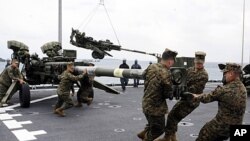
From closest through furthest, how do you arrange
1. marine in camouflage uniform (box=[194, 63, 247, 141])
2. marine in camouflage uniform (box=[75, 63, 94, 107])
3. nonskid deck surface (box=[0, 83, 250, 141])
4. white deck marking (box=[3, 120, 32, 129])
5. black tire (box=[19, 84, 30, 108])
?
marine in camouflage uniform (box=[194, 63, 247, 141]), nonskid deck surface (box=[0, 83, 250, 141]), white deck marking (box=[3, 120, 32, 129]), black tire (box=[19, 84, 30, 108]), marine in camouflage uniform (box=[75, 63, 94, 107])

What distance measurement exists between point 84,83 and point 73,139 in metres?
4.49

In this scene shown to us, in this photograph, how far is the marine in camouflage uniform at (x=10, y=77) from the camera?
34.7 feet

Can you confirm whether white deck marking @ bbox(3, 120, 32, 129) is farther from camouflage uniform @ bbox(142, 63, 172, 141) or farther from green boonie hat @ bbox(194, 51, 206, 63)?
green boonie hat @ bbox(194, 51, 206, 63)

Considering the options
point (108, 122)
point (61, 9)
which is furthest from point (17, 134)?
point (61, 9)

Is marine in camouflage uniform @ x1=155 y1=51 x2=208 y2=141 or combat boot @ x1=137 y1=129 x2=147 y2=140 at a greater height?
marine in camouflage uniform @ x1=155 y1=51 x2=208 y2=141

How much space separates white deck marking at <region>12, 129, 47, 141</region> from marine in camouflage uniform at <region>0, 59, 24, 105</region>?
3.78 meters

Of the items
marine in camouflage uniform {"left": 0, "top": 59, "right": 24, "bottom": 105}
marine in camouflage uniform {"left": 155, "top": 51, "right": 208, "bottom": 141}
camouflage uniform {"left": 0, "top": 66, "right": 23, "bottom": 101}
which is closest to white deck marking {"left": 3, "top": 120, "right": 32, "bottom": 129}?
marine in camouflage uniform {"left": 0, "top": 59, "right": 24, "bottom": 105}

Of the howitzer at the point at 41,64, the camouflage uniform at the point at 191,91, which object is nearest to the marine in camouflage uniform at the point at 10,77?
the howitzer at the point at 41,64

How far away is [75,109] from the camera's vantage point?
9.94m

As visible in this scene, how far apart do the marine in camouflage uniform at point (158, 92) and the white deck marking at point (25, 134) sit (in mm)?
2475

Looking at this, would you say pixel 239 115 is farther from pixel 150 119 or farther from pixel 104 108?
pixel 104 108

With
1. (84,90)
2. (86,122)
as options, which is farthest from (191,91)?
(84,90)

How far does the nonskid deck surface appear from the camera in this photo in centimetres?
659

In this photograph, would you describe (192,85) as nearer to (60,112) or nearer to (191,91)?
(191,91)
